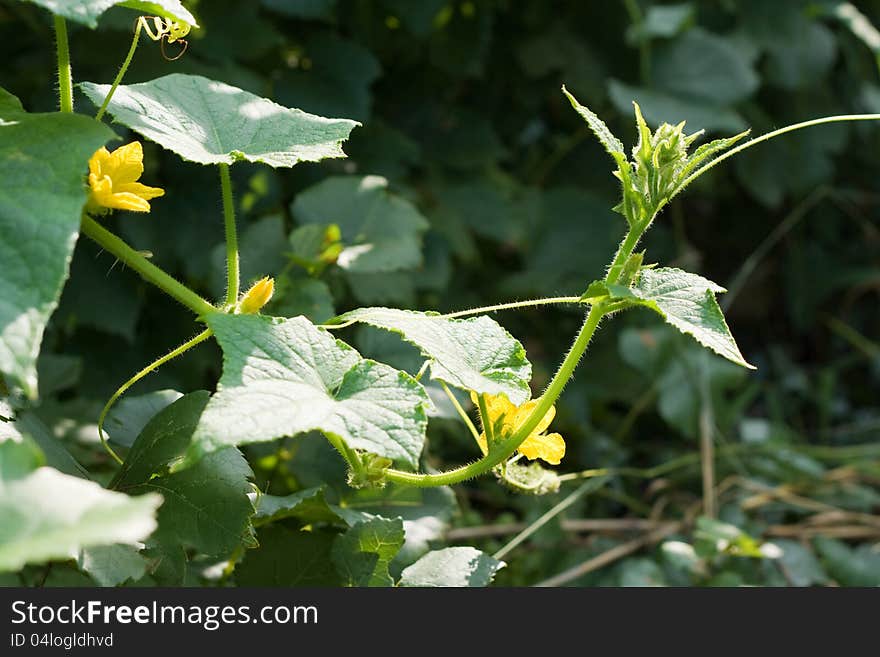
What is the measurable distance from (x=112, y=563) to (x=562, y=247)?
137 cm

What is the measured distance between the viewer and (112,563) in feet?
2.41

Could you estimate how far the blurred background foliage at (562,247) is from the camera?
1.27 meters

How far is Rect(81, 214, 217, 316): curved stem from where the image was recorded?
2.39 feet

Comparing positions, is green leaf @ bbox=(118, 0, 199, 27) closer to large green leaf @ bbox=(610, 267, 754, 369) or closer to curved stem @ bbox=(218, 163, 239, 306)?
curved stem @ bbox=(218, 163, 239, 306)

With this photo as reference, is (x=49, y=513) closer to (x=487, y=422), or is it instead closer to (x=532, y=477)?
(x=487, y=422)

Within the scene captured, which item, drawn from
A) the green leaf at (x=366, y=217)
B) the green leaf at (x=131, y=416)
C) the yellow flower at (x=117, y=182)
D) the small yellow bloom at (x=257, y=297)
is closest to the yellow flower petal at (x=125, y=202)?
the yellow flower at (x=117, y=182)

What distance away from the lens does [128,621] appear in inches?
29.2

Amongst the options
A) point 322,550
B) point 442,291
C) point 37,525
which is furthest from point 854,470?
point 37,525

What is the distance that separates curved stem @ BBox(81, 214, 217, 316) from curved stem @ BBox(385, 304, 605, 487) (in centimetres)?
20

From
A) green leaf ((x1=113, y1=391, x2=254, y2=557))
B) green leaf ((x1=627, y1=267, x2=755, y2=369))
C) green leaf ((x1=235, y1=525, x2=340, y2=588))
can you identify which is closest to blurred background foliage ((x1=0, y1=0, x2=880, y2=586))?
green leaf ((x1=235, y1=525, x2=340, y2=588))

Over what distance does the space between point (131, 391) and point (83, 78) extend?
461 mm

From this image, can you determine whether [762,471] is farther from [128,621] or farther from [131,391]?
[128,621]

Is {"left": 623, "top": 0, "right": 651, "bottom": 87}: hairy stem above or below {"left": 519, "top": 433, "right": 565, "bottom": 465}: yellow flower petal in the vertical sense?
above

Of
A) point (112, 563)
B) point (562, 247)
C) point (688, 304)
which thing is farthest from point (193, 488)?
point (562, 247)
